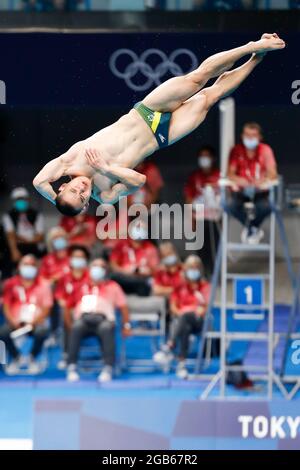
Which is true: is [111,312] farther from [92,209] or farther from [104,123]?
[104,123]

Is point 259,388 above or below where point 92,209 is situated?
below

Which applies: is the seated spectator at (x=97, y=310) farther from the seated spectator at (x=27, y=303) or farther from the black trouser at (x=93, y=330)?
the seated spectator at (x=27, y=303)

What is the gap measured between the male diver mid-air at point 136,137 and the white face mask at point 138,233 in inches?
107

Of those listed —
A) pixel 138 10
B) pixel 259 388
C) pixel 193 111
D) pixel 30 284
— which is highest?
pixel 138 10

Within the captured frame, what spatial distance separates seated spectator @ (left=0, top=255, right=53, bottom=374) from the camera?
12367 millimetres

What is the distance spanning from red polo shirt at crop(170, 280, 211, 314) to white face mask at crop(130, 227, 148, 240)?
0.57 m

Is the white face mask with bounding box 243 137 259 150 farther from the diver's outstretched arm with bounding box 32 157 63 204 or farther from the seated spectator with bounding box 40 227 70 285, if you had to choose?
the diver's outstretched arm with bounding box 32 157 63 204

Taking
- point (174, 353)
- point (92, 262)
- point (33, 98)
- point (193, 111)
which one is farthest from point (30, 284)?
point (193, 111)

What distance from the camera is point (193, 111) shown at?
30.2 feet

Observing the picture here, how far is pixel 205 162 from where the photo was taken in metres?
12.0

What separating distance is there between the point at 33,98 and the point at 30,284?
89.4 inches

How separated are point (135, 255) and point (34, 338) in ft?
3.56

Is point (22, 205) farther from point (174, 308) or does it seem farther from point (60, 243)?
point (174, 308)

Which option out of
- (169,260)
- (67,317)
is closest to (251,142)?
(169,260)
